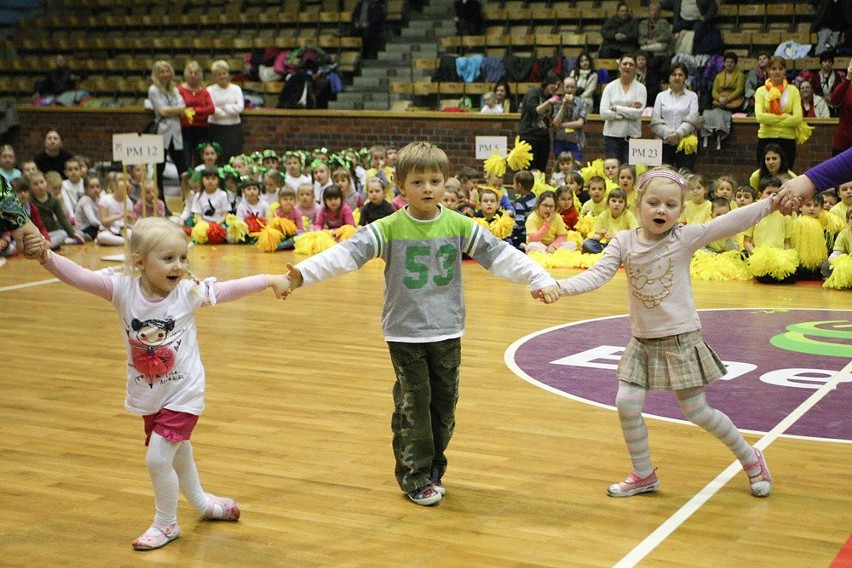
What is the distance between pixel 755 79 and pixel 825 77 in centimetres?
88

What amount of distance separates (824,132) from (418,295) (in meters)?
11.7

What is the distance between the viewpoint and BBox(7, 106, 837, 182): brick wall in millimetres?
15070

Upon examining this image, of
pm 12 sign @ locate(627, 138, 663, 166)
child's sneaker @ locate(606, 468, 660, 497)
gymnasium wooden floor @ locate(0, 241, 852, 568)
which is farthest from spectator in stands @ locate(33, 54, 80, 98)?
child's sneaker @ locate(606, 468, 660, 497)

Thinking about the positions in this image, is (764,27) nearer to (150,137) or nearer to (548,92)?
(548,92)

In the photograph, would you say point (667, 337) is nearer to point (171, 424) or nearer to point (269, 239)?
point (171, 424)

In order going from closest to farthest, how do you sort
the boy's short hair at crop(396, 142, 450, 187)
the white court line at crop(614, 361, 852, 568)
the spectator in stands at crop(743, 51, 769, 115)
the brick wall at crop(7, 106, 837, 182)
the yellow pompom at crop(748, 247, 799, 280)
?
the white court line at crop(614, 361, 852, 568)
the boy's short hair at crop(396, 142, 450, 187)
the yellow pompom at crop(748, 247, 799, 280)
the spectator in stands at crop(743, 51, 769, 115)
the brick wall at crop(7, 106, 837, 182)

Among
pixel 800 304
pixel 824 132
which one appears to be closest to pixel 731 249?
pixel 800 304

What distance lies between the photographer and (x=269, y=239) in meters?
12.3

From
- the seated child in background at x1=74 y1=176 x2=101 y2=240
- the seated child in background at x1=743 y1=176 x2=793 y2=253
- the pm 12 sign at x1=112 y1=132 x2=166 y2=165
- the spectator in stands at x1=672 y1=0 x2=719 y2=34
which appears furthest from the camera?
the spectator in stands at x1=672 y1=0 x2=719 y2=34

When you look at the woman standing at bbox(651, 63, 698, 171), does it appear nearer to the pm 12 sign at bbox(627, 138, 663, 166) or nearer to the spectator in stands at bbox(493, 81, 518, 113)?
the pm 12 sign at bbox(627, 138, 663, 166)

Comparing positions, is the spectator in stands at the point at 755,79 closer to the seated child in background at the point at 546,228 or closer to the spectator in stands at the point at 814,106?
the spectator in stands at the point at 814,106

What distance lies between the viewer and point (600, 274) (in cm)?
438

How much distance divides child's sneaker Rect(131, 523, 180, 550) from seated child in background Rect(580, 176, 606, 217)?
8509 mm

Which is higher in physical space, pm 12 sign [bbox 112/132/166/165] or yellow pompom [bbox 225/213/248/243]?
pm 12 sign [bbox 112/132/166/165]
